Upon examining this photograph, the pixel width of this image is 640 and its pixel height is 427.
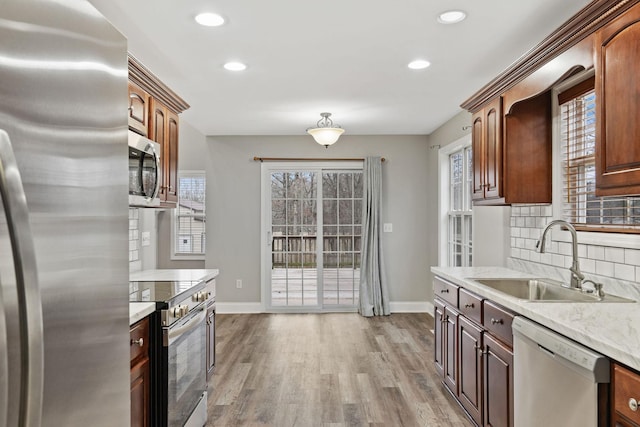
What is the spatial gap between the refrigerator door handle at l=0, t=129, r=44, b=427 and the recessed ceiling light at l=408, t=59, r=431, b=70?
119 inches

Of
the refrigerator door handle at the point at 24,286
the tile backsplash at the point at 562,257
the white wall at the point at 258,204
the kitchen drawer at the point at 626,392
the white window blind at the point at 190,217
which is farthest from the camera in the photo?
the white window blind at the point at 190,217

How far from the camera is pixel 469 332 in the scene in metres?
2.77

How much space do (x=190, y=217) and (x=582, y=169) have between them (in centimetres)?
611

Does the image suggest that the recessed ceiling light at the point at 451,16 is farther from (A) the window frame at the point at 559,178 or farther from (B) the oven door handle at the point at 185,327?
(B) the oven door handle at the point at 185,327

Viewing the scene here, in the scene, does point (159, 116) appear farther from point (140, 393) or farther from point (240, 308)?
point (240, 308)

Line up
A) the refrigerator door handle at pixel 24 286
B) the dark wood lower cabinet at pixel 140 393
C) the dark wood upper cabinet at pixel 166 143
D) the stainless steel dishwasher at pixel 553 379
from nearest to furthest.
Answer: the refrigerator door handle at pixel 24 286, the stainless steel dishwasher at pixel 553 379, the dark wood lower cabinet at pixel 140 393, the dark wood upper cabinet at pixel 166 143

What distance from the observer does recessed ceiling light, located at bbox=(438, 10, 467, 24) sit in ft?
8.05

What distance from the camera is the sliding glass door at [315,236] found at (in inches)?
242

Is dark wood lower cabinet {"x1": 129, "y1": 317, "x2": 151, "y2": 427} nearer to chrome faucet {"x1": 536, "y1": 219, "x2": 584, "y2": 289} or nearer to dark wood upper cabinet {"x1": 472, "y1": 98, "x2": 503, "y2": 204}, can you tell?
chrome faucet {"x1": 536, "y1": 219, "x2": 584, "y2": 289}

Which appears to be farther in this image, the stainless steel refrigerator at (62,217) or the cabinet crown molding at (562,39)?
the cabinet crown molding at (562,39)

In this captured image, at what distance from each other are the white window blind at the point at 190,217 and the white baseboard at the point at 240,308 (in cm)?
167

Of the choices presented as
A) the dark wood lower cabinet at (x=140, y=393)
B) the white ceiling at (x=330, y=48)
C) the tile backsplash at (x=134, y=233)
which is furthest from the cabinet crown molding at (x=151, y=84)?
the dark wood lower cabinet at (x=140, y=393)

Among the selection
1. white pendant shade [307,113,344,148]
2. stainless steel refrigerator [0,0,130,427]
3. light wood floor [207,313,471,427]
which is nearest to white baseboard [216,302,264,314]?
light wood floor [207,313,471,427]

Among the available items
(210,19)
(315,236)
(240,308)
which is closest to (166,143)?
(210,19)
